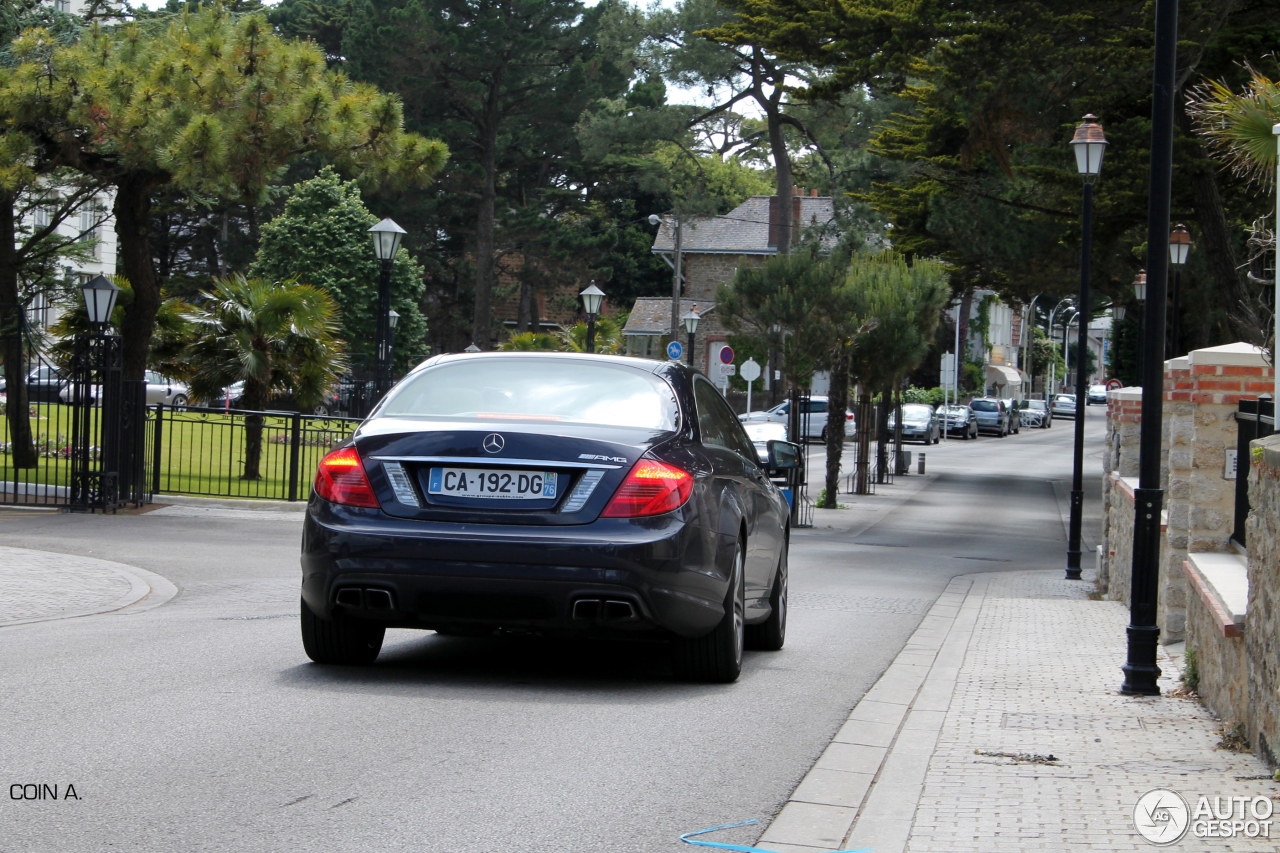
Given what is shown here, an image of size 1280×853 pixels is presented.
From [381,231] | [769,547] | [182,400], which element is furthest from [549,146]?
[769,547]

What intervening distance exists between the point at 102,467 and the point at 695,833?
51.7 ft

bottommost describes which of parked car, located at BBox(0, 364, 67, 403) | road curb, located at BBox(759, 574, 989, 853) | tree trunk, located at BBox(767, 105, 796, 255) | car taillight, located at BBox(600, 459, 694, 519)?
road curb, located at BBox(759, 574, 989, 853)

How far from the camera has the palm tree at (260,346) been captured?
83.7ft

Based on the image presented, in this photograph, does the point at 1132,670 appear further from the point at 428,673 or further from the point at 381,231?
the point at 381,231

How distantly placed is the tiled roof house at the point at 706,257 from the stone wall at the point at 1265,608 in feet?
208

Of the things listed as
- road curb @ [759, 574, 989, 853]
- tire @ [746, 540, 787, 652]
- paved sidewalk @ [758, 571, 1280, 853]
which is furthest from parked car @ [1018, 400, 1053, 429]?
road curb @ [759, 574, 989, 853]

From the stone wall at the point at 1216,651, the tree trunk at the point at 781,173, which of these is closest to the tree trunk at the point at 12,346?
the stone wall at the point at 1216,651

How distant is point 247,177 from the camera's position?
19.5m

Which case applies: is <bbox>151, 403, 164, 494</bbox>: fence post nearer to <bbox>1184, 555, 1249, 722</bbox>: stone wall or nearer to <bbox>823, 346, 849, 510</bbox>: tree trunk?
<bbox>823, 346, 849, 510</bbox>: tree trunk

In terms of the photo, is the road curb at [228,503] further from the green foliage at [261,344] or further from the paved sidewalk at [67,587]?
the paved sidewalk at [67,587]

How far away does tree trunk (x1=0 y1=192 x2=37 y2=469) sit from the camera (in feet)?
61.7

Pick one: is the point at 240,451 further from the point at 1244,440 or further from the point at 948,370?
the point at 948,370

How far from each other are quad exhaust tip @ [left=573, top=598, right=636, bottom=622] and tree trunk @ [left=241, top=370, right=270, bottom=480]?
17888mm

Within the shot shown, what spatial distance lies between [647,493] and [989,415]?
70.3 metres
